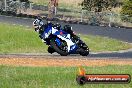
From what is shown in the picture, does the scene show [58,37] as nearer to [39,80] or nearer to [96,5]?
[39,80]

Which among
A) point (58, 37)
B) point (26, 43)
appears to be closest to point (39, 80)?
point (58, 37)

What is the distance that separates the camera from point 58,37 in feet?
53.6

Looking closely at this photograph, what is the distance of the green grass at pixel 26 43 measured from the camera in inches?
958

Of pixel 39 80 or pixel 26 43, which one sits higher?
pixel 39 80

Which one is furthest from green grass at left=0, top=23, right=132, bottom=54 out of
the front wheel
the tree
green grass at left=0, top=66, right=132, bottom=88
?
the tree

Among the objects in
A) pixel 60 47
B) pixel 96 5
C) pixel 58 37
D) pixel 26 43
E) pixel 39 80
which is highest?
pixel 58 37

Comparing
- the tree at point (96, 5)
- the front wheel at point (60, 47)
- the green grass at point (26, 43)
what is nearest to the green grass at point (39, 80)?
the front wheel at point (60, 47)

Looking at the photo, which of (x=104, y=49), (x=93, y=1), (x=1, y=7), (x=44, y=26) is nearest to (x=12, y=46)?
(x=104, y=49)

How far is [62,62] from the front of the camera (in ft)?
58.7

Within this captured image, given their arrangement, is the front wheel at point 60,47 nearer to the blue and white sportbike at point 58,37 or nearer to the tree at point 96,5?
the blue and white sportbike at point 58,37

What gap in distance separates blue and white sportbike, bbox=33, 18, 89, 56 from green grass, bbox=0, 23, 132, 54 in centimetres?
701

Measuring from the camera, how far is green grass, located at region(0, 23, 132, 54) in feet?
79.9

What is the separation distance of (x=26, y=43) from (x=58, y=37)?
30.1 feet

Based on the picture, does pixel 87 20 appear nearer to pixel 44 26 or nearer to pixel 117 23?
pixel 117 23
